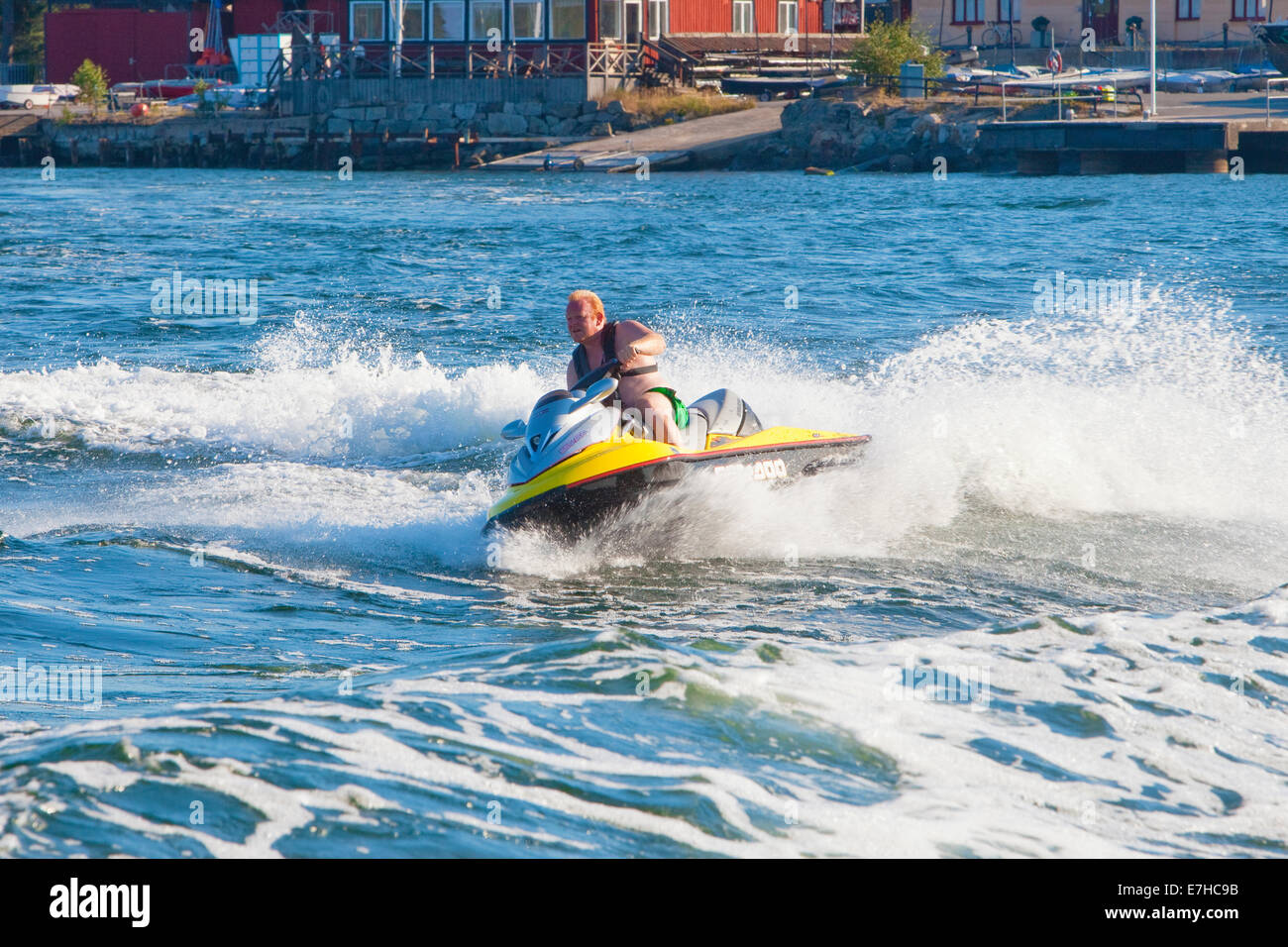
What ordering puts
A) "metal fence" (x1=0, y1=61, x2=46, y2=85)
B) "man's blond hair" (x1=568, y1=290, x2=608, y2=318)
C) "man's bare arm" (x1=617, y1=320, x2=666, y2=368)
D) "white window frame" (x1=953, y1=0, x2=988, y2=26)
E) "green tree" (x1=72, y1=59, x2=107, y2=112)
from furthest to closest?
"metal fence" (x1=0, y1=61, x2=46, y2=85), "white window frame" (x1=953, y1=0, x2=988, y2=26), "green tree" (x1=72, y1=59, x2=107, y2=112), "man's blond hair" (x1=568, y1=290, x2=608, y2=318), "man's bare arm" (x1=617, y1=320, x2=666, y2=368)

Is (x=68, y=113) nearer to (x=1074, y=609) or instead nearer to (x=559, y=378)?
(x=559, y=378)

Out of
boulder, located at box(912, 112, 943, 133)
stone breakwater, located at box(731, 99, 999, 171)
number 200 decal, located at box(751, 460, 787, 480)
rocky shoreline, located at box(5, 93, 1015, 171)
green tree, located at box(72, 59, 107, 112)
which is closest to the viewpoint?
number 200 decal, located at box(751, 460, 787, 480)

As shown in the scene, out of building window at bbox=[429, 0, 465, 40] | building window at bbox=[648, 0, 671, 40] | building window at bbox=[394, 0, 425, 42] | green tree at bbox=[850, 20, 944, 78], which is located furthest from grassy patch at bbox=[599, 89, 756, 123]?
building window at bbox=[394, 0, 425, 42]

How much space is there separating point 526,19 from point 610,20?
299 cm

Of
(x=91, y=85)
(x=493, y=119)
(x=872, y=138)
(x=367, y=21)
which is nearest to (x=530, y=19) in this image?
(x=493, y=119)

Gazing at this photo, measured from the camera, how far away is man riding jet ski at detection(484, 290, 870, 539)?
27.1ft

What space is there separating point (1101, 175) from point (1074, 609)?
33.0m

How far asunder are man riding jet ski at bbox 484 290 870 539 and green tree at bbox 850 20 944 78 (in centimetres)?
3953

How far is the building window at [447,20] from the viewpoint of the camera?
5031cm

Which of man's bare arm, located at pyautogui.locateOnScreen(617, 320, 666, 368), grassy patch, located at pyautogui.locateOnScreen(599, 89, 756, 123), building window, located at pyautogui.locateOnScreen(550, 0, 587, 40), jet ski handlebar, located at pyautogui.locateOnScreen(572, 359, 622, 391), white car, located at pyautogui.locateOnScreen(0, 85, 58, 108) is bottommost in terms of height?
jet ski handlebar, located at pyautogui.locateOnScreen(572, 359, 622, 391)

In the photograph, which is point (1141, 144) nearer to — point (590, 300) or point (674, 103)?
point (674, 103)

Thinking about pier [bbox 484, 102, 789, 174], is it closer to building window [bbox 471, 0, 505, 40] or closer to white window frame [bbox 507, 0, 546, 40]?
white window frame [bbox 507, 0, 546, 40]

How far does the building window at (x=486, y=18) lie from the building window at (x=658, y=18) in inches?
211

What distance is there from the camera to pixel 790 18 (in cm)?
5762
